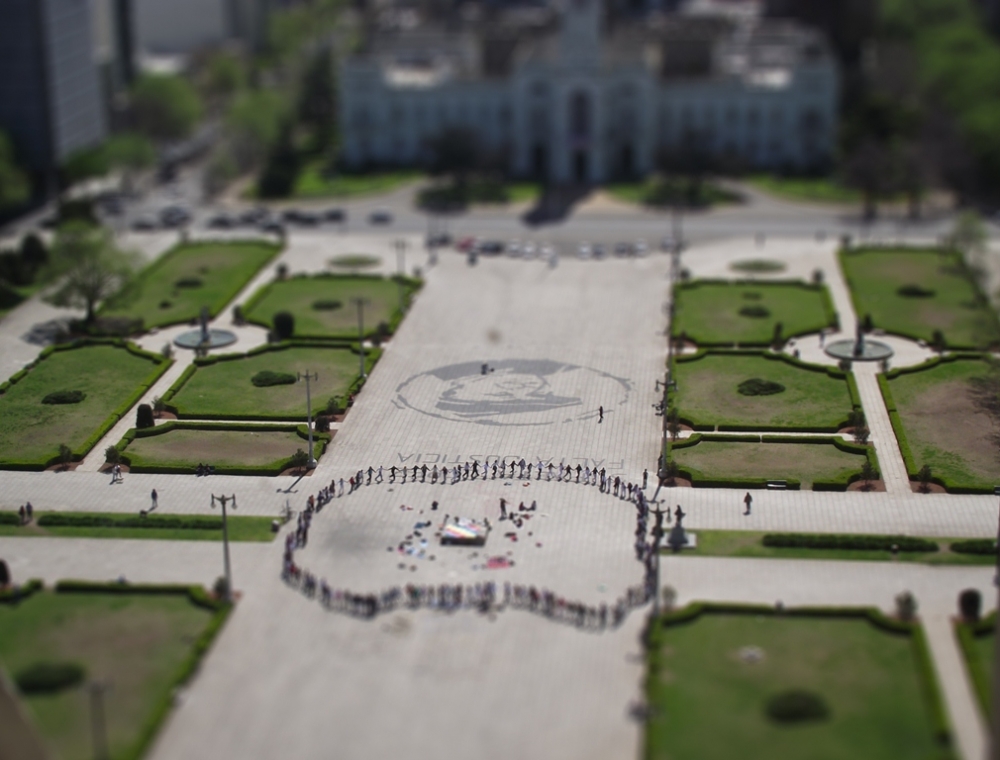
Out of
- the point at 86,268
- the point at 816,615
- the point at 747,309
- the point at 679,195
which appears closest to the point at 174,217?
the point at 86,268

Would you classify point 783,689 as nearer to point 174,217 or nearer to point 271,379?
point 271,379

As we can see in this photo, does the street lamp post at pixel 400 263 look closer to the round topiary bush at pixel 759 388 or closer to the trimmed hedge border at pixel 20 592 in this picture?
the round topiary bush at pixel 759 388

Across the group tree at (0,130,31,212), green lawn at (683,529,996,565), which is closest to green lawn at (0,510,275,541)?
green lawn at (683,529,996,565)

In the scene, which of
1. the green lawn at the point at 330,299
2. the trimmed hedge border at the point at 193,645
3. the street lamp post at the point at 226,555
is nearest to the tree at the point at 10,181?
the green lawn at the point at 330,299

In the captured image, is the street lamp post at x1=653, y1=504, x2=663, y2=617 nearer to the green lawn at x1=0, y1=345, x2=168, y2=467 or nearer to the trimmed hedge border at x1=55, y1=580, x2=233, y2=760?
the trimmed hedge border at x1=55, y1=580, x2=233, y2=760

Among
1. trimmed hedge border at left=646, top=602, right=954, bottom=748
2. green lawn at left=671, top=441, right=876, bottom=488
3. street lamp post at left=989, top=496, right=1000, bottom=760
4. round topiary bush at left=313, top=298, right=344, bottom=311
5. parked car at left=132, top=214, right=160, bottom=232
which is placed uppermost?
street lamp post at left=989, top=496, right=1000, bottom=760

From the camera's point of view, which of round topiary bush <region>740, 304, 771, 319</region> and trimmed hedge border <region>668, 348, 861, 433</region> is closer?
trimmed hedge border <region>668, 348, 861, 433</region>
